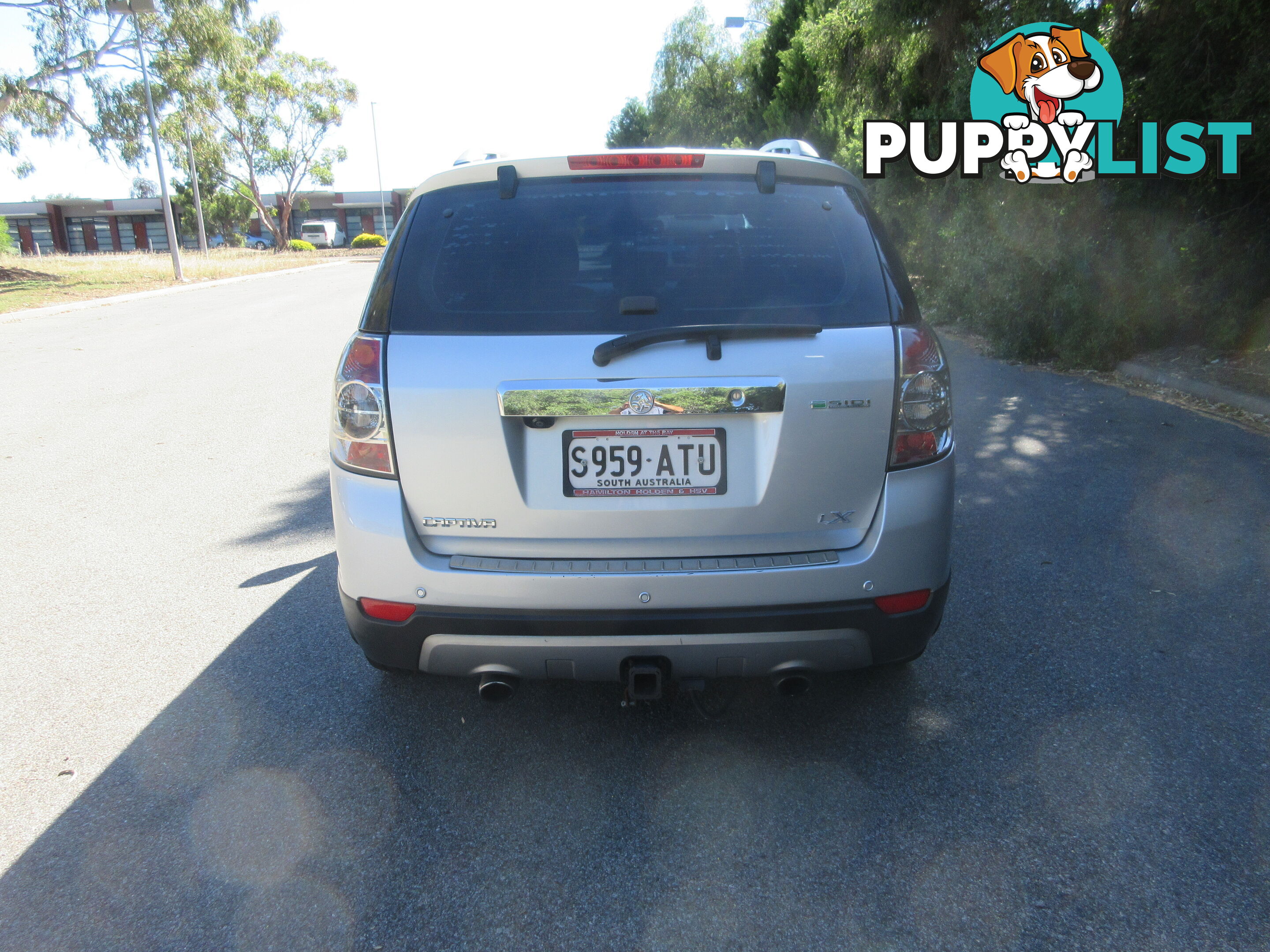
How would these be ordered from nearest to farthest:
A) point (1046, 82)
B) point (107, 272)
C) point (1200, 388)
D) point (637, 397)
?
1. point (637, 397)
2. point (1200, 388)
3. point (1046, 82)
4. point (107, 272)

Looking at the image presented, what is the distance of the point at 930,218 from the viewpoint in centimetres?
1368

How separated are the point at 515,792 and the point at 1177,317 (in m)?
8.85

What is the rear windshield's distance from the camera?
2662mm

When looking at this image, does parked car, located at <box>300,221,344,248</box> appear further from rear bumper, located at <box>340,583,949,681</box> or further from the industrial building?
rear bumper, located at <box>340,583,949,681</box>

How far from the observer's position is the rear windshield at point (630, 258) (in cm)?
266

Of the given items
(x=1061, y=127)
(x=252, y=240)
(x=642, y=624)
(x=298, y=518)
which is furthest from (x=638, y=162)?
(x=252, y=240)

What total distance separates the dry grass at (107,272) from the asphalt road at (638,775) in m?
18.4

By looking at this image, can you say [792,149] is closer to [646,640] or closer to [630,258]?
[630,258]

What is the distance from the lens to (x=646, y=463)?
2.58 metres

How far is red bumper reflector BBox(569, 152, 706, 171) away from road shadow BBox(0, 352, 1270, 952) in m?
1.76

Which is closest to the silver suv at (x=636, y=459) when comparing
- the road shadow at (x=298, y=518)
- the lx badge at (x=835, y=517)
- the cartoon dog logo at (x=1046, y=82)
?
the lx badge at (x=835, y=517)

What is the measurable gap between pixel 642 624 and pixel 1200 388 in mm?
7278

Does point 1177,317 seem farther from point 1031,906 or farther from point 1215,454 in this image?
point 1031,906

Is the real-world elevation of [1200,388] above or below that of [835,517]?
below
